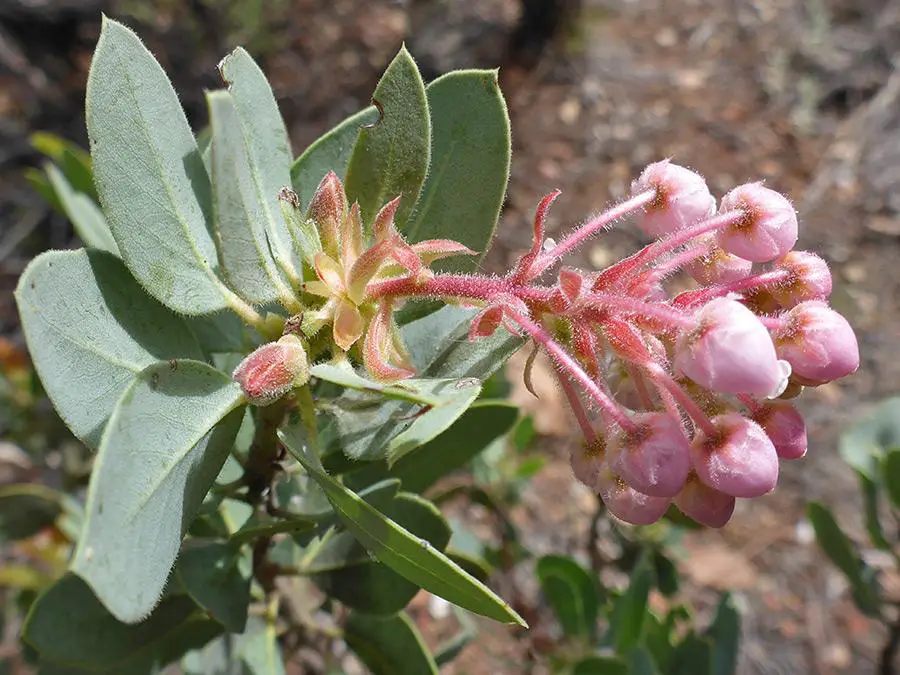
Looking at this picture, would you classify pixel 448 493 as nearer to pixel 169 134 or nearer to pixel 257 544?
pixel 257 544

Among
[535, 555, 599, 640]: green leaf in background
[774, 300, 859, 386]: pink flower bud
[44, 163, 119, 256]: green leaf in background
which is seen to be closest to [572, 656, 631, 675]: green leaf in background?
[535, 555, 599, 640]: green leaf in background

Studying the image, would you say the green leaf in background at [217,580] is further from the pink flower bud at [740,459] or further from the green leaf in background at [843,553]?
the green leaf in background at [843,553]

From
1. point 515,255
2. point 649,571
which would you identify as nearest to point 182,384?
point 649,571

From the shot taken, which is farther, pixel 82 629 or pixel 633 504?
pixel 82 629

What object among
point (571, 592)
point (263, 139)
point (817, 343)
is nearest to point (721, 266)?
point (817, 343)

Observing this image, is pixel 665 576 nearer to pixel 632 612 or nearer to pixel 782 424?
pixel 632 612

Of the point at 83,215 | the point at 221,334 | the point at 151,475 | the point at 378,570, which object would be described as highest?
the point at 151,475

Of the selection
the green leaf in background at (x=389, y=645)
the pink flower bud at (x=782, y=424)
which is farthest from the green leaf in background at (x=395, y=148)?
the green leaf in background at (x=389, y=645)
